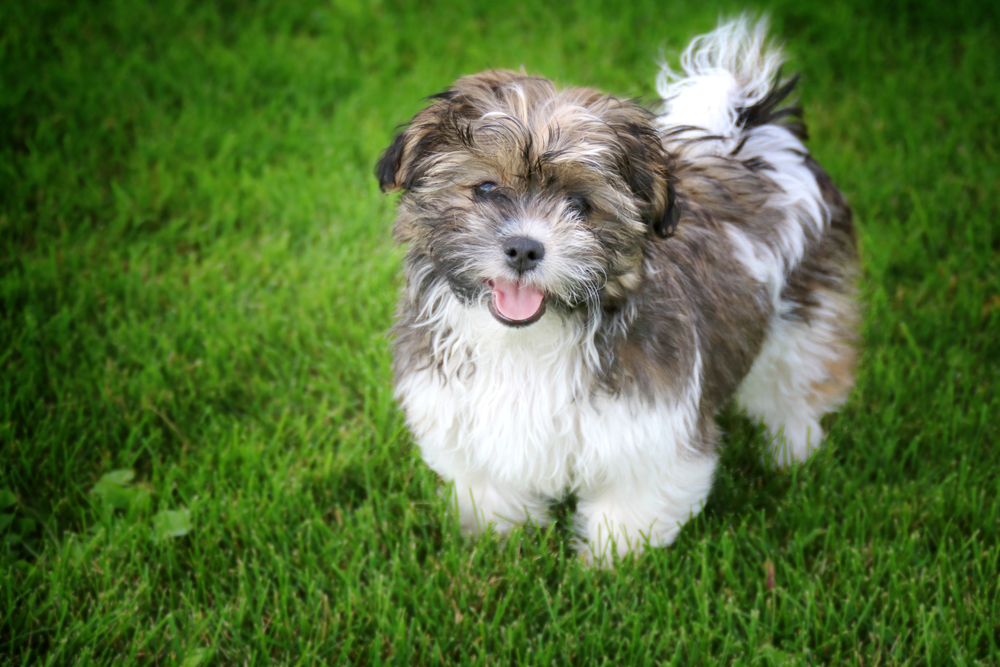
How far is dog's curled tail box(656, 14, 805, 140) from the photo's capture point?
3025 millimetres

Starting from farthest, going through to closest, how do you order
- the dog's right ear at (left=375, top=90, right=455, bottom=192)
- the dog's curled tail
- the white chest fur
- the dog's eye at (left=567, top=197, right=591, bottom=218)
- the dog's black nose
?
the dog's curled tail, the white chest fur, the dog's right ear at (left=375, top=90, right=455, bottom=192), the dog's eye at (left=567, top=197, right=591, bottom=218), the dog's black nose

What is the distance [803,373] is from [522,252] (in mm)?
1556

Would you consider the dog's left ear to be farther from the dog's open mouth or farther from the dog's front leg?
the dog's front leg

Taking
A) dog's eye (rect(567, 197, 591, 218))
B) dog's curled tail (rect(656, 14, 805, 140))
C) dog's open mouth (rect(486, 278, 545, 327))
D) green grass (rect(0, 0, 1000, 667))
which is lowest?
green grass (rect(0, 0, 1000, 667))

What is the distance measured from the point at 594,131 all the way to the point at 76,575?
219cm

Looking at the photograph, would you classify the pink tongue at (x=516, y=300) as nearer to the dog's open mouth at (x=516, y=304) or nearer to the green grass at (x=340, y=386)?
the dog's open mouth at (x=516, y=304)

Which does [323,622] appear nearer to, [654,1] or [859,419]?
[859,419]

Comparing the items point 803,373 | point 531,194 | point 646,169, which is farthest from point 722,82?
point 531,194

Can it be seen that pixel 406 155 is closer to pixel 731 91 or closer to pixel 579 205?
pixel 579 205

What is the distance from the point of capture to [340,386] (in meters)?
3.58

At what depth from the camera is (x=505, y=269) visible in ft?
6.97

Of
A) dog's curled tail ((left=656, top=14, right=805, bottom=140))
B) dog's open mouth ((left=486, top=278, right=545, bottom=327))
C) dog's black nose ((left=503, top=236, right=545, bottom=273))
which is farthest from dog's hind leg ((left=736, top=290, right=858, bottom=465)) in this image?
dog's black nose ((left=503, top=236, right=545, bottom=273))

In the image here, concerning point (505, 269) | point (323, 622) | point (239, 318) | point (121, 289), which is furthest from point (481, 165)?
point (121, 289)

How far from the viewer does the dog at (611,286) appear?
2.18m
